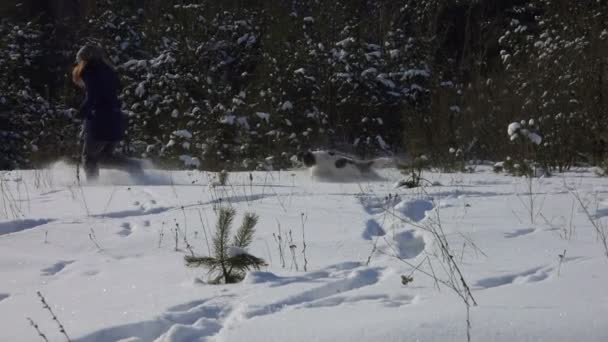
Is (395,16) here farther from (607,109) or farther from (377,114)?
(607,109)

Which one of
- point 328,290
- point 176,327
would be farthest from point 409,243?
point 176,327

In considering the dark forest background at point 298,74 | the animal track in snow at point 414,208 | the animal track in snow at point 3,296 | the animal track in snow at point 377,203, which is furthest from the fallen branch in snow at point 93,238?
the dark forest background at point 298,74

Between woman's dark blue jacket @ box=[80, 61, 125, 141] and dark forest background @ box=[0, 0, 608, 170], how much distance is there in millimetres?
3398

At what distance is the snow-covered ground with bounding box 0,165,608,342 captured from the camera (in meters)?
1.77

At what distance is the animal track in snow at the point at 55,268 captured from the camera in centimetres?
283

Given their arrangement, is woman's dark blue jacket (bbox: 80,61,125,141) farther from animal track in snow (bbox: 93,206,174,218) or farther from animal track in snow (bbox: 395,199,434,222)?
animal track in snow (bbox: 395,199,434,222)

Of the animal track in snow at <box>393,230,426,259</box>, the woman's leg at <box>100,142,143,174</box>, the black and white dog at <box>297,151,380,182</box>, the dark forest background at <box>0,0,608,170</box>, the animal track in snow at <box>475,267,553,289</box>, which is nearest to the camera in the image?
the animal track in snow at <box>475,267,553,289</box>

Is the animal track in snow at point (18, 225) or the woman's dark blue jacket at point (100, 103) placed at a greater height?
the woman's dark blue jacket at point (100, 103)

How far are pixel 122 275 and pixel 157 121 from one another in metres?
11.0

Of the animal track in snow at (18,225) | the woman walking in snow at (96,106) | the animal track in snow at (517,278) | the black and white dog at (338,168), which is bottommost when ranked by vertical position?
the animal track in snow at (517,278)

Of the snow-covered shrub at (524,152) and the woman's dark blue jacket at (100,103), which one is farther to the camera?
the snow-covered shrub at (524,152)

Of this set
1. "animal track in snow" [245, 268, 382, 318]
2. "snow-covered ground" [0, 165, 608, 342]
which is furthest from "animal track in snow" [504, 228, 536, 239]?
"animal track in snow" [245, 268, 382, 318]

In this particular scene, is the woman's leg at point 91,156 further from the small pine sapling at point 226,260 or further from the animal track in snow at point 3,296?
the small pine sapling at point 226,260

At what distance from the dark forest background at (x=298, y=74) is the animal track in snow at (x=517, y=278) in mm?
6560
